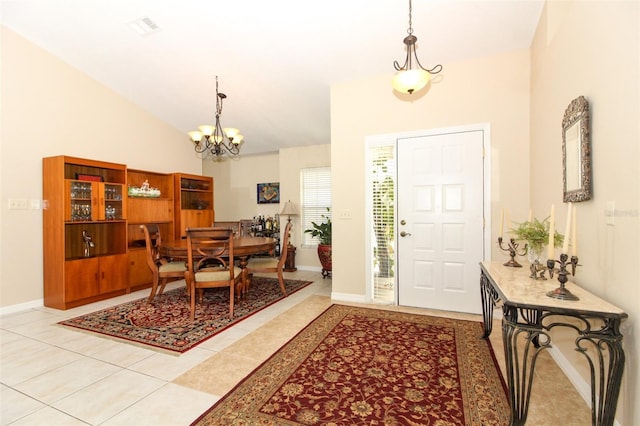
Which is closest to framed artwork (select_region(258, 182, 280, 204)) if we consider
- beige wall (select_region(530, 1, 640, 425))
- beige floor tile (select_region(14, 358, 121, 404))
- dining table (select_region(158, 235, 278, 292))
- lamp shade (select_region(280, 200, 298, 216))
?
lamp shade (select_region(280, 200, 298, 216))

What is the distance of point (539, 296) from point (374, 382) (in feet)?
3.76

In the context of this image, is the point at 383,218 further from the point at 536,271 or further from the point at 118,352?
the point at 118,352

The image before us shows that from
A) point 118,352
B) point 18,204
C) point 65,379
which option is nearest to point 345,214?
point 118,352

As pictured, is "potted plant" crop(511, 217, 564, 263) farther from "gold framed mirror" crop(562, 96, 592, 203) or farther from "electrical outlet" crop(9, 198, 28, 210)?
"electrical outlet" crop(9, 198, 28, 210)

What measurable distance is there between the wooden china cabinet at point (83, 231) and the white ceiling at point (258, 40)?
4.87 feet

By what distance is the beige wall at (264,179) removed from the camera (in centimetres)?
606

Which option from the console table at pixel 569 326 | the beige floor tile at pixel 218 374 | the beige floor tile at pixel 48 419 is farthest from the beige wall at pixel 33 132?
the console table at pixel 569 326

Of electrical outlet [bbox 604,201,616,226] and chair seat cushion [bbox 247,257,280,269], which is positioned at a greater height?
electrical outlet [bbox 604,201,616,226]

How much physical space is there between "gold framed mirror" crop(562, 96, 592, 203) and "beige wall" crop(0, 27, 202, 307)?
562cm

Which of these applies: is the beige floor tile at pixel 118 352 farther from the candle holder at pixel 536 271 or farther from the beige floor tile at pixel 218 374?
the candle holder at pixel 536 271

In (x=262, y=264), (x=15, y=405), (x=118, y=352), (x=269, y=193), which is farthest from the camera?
(x=269, y=193)

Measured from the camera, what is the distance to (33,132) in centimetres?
373

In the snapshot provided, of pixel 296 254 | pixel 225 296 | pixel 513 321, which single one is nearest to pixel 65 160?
pixel 225 296

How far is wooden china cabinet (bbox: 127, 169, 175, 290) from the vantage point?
459 cm
